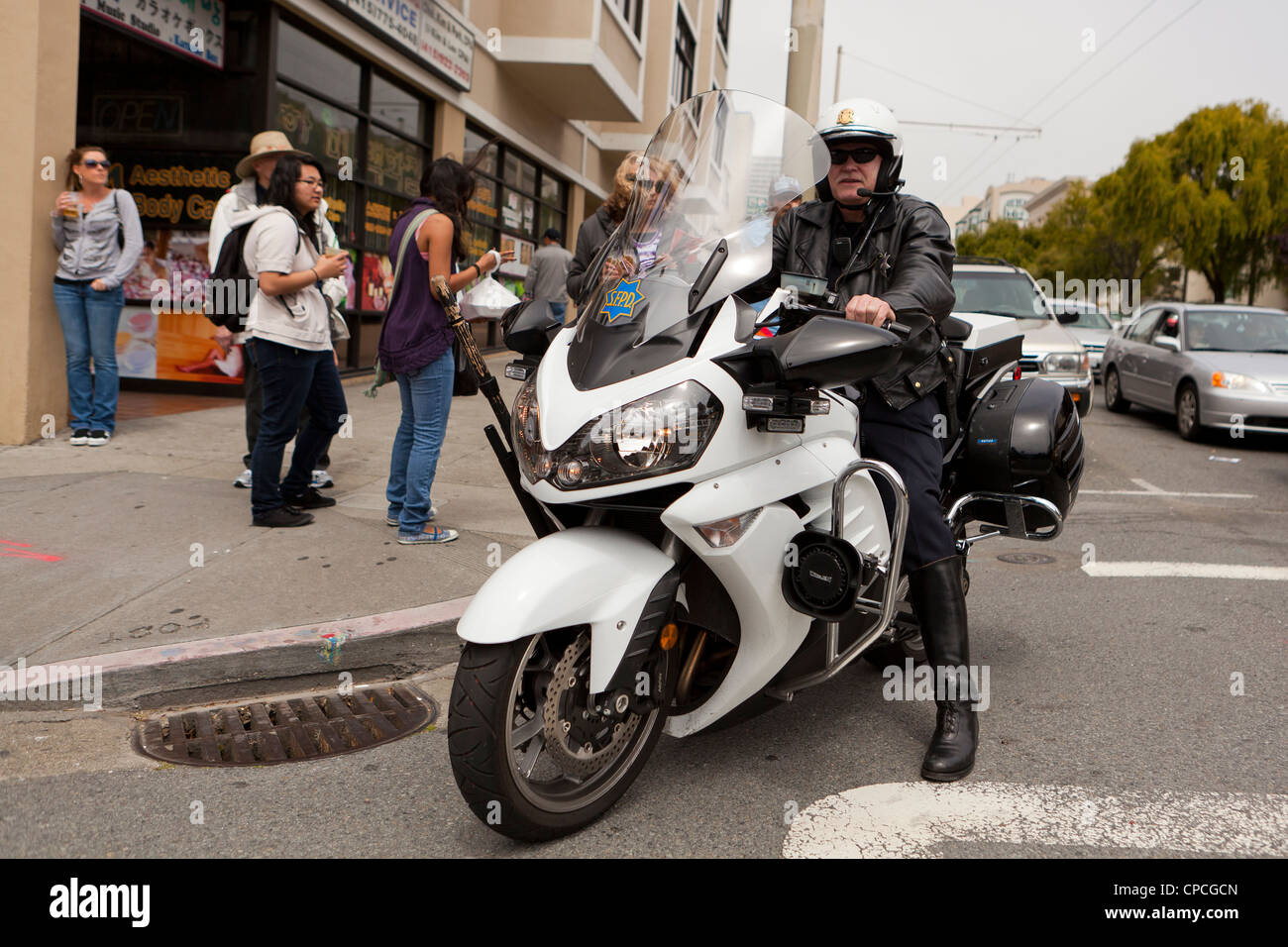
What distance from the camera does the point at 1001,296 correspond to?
37.8 feet

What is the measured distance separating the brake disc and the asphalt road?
0.22 metres

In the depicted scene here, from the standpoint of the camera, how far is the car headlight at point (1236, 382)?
11.7 meters

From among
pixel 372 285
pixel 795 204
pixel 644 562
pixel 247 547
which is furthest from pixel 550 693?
pixel 372 285

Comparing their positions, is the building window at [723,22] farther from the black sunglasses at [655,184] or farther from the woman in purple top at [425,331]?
the black sunglasses at [655,184]

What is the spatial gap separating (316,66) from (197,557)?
723cm

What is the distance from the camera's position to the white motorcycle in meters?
2.68

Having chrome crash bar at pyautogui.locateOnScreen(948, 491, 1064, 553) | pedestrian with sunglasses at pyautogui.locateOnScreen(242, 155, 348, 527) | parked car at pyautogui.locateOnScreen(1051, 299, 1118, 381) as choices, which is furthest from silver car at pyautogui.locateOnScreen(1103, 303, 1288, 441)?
pedestrian with sunglasses at pyautogui.locateOnScreen(242, 155, 348, 527)

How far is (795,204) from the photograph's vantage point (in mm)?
3389

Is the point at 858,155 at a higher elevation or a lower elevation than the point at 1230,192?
lower

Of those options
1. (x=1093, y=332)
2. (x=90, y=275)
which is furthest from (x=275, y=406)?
(x=1093, y=332)

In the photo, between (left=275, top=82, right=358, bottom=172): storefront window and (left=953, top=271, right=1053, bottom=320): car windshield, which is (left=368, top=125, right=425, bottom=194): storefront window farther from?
Result: (left=953, top=271, right=1053, bottom=320): car windshield

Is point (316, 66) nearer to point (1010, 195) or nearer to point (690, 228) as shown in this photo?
point (690, 228)
